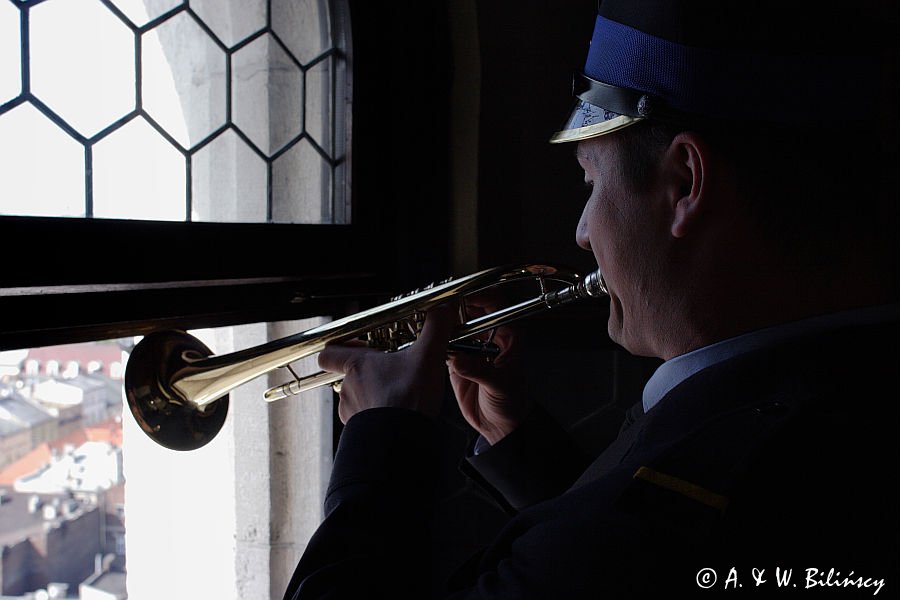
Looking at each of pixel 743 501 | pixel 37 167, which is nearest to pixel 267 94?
pixel 37 167

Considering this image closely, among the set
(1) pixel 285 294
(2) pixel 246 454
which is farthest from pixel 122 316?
(2) pixel 246 454

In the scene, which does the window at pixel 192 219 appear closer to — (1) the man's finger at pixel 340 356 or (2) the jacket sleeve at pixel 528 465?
(1) the man's finger at pixel 340 356

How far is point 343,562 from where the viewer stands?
0.78 m

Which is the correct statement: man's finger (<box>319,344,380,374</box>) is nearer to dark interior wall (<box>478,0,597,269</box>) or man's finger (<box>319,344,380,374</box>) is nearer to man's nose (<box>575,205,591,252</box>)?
man's nose (<box>575,205,591,252</box>)

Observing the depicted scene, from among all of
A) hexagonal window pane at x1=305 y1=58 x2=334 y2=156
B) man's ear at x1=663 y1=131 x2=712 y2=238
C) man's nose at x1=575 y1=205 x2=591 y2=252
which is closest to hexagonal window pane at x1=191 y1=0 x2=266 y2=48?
hexagonal window pane at x1=305 y1=58 x2=334 y2=156

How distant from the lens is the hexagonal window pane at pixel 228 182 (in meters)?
1.30

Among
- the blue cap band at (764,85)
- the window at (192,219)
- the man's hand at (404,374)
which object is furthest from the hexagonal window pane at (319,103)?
the blue cap band at (764,85)

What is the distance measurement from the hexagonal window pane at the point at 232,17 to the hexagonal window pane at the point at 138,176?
236 mm

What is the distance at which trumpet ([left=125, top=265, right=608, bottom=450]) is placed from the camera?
110 cm

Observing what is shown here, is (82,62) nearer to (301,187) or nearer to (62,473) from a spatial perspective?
(301,187)

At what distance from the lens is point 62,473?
120 centimetres

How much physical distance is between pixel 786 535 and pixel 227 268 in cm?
90

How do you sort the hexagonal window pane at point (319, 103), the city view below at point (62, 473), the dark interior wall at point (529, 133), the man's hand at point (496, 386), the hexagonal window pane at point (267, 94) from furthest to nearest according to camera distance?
the dark interior wall at point (529, 133) → the hexagonal window pane at point (319, 103) → the hexagonal window pane at point (267, 94) → the man's hand at point (496, 386) → the city view below at point (62, 473)

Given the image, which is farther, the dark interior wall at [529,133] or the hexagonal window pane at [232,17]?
the dark interior wall at [529,133]
